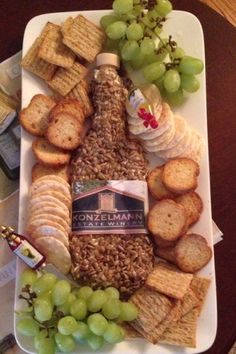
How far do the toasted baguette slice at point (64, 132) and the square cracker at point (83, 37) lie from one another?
17 cm

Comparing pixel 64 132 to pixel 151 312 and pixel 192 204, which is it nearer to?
pixel 192 204

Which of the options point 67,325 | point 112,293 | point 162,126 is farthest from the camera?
point 162,126

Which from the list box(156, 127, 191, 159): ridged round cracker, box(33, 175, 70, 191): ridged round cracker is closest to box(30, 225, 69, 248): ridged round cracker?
box(33, 175, 70, 191): ridged round cracker

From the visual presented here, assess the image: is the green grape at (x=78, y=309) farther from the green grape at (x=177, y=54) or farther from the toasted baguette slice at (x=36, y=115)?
the green grape at (x=177, y=54)

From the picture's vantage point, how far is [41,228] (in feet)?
4.14

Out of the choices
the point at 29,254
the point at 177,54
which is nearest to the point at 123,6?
the point at 177,54

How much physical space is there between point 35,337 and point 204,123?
653mm

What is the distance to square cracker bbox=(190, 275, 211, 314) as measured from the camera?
126cm

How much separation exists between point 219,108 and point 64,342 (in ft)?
2.33

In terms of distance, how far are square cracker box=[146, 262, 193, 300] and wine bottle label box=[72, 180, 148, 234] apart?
0.10 metres

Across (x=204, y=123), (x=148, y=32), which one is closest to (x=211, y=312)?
(x=204, y=123)

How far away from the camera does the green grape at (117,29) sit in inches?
53.6

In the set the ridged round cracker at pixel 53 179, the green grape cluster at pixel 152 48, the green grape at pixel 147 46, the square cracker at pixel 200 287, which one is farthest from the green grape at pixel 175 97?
the square cracker at pixel 200 287

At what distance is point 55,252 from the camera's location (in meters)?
1.28
